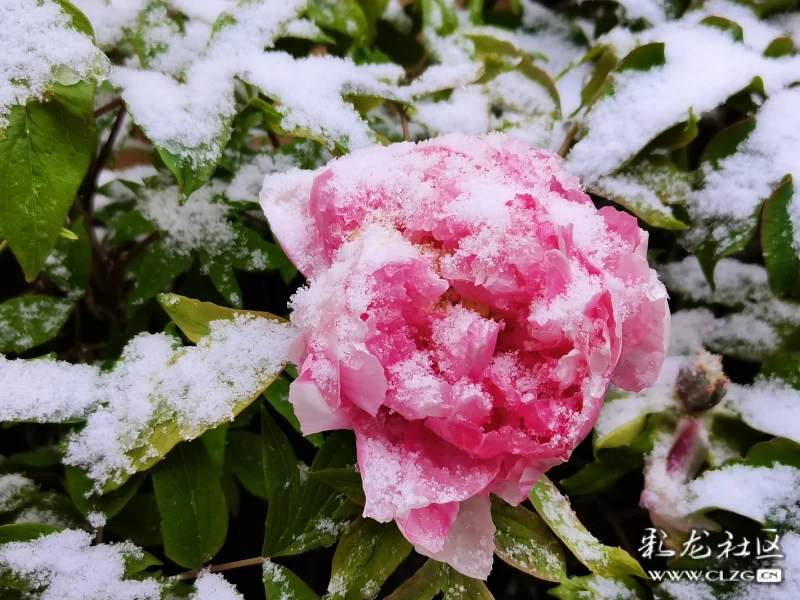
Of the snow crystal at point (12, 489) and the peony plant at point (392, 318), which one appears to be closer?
the peony plant at point (392, 318)

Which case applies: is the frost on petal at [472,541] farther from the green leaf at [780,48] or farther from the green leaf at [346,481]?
the green leaf at [780,48]

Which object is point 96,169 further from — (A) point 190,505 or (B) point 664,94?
(B) point 664,94

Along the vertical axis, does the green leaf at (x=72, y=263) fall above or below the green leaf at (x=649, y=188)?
below

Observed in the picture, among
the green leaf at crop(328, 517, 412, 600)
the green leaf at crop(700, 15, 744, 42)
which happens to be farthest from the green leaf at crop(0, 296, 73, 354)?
the green leaf at crop(700, 15, 744, 42)

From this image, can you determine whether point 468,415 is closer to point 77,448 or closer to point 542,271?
point 542,271

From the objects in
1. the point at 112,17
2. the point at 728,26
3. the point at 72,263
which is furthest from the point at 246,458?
the point at 728,26

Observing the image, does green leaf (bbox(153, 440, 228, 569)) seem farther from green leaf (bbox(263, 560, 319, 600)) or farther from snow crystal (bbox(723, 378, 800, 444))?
snow crystal (bbox(723, 378, 800, 444))

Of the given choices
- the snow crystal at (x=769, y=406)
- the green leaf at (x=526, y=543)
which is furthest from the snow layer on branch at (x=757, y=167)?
the green leaf at (x=526, y=543)
